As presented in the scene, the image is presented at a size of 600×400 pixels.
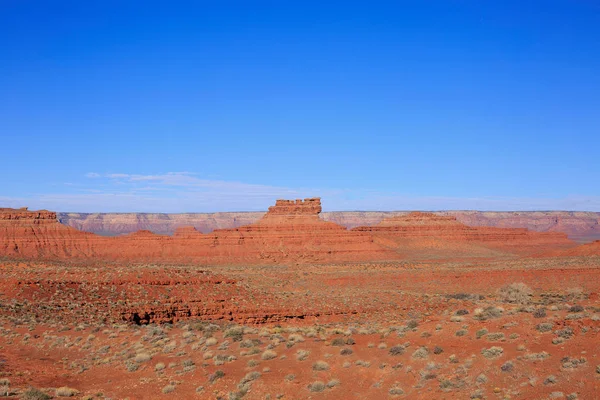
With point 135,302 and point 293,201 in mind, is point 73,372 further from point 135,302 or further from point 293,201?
point 293,201

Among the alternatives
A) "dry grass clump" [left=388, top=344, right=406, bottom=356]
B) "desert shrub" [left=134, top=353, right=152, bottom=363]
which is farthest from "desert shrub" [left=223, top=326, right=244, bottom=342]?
"dry grass clump" [left=388, top=344, right=406, bottom=356]

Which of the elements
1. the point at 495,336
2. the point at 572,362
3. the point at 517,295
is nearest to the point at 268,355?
the point at 495,336

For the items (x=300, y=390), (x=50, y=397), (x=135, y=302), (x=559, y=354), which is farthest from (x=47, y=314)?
(x=559, y=354)

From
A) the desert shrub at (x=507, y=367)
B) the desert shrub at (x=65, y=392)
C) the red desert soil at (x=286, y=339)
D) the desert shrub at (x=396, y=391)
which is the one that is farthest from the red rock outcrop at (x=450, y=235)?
the desert shrub at (x=396, y=391)

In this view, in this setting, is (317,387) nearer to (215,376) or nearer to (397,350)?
(397,350)

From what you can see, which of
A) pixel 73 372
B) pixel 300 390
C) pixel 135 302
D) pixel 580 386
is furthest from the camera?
pixel 135 302

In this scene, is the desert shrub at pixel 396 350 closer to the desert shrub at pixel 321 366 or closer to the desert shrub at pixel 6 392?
the desert shrub at pixel 321 366
